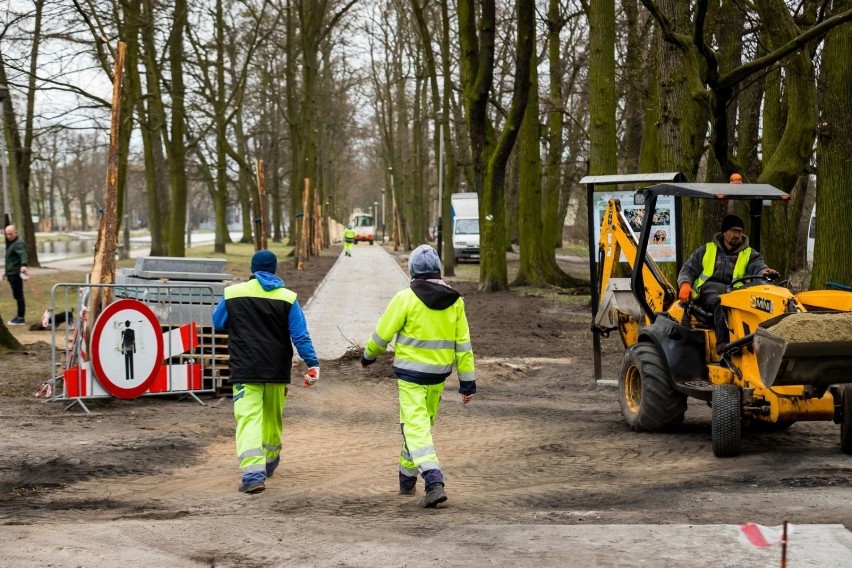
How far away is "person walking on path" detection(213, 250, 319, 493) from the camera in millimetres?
7984

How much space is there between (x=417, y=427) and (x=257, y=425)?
1286mm

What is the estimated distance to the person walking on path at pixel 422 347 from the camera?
751 centimetres

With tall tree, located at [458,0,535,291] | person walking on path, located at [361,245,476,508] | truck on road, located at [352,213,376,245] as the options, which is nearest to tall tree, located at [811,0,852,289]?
tall tree, located at [458,0,535,291]

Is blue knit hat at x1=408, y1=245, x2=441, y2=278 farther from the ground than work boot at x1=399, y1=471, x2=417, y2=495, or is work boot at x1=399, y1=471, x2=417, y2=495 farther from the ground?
blue knit hat at x1=408, y1=245, x2=441, y2=278

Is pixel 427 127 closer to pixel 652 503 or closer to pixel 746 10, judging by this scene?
pixel 746 10

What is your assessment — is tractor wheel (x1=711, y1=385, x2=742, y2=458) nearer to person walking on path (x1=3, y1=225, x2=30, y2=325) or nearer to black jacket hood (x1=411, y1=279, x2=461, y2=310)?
black jacket hood (x1=411, y1=279, x2=461, y2=310)

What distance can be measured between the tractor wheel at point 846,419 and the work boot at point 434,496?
3.47 meters

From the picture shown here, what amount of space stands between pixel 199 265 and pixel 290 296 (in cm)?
636

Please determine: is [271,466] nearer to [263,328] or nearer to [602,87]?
[263,328]

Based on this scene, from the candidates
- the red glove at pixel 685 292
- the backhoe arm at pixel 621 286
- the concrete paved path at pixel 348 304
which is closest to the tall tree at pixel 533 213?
the concrete paved path at pixel 348 304

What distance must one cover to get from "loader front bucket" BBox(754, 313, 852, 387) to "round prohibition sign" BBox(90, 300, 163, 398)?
6.21 m

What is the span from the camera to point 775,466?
8.41 m

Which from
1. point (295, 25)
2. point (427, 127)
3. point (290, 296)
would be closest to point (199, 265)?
point (290, 296)

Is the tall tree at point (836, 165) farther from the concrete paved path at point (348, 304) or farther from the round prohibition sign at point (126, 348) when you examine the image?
the round prohibition sign at point (126, 348)
